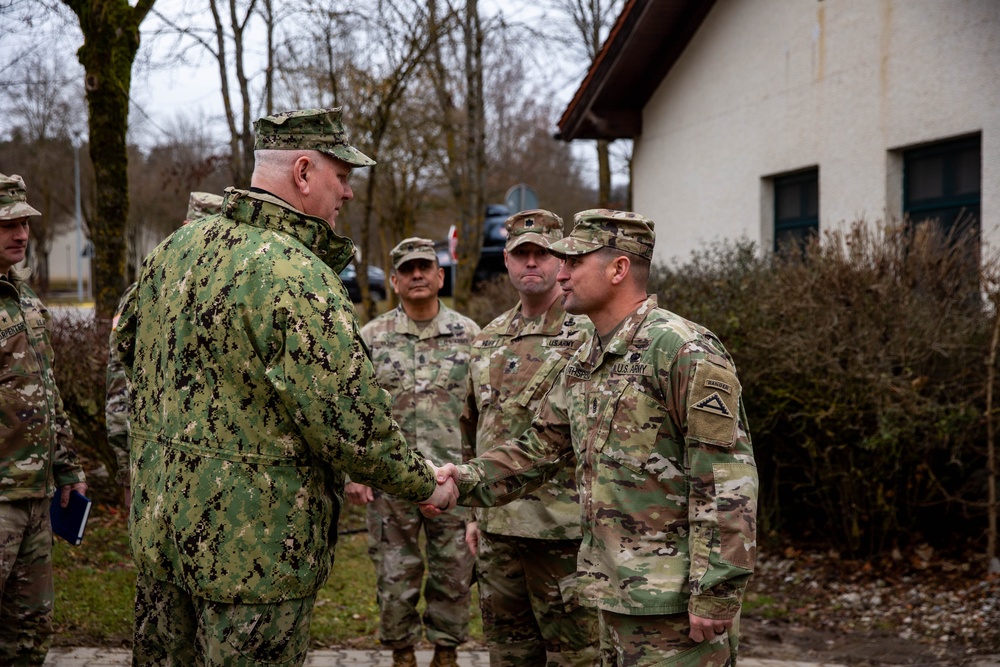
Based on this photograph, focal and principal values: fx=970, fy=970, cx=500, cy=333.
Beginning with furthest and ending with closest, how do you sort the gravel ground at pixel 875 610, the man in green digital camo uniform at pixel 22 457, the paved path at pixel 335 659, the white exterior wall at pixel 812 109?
the white exterior wall at pixel 812 109, the gravel ground at pixel 875 610, the paved path at pixel 335 659, the man in green digital camo uniform at pixel 22 457

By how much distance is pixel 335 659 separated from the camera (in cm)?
586

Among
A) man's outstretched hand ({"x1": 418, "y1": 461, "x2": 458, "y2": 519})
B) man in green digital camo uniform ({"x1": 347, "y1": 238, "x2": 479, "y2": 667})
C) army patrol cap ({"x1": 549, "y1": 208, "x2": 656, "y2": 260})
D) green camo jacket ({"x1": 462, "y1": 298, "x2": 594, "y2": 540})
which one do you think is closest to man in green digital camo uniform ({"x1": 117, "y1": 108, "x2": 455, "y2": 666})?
man's outstretched hand ({"x1": 418, "y1": 461, "x2": 458, "y2": 519})

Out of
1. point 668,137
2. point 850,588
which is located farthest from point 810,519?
point 668,137

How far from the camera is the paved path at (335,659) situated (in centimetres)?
548

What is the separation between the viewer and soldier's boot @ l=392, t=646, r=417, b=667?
554cm

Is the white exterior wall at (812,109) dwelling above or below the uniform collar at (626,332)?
above

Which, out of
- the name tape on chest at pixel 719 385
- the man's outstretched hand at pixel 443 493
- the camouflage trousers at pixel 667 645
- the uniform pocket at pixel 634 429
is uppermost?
the name tape on chest at pixel 719 385

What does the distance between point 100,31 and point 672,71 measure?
9246mm

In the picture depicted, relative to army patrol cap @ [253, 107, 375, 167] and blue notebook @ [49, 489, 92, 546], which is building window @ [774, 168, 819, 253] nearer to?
blue notebook @ [49, 489, 92, 546]

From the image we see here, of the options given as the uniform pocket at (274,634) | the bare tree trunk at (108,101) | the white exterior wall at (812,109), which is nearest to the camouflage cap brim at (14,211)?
the uniform pocket at (274,634)

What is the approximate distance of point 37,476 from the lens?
173 inches

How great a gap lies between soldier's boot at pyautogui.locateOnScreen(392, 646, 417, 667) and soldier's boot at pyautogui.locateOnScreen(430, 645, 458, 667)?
131mm

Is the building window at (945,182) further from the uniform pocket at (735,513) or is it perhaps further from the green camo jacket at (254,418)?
the green camo jacket at (254,418)

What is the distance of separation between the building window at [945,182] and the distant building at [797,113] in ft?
0.05
